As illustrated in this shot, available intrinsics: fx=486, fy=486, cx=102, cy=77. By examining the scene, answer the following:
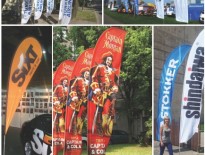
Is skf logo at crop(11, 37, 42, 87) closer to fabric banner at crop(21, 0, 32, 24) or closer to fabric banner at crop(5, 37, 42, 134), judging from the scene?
fabric banner at crop(5, 37, 42, 134)

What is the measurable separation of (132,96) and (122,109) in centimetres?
26

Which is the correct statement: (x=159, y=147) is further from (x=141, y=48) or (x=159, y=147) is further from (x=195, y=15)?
(x=195, y=15)

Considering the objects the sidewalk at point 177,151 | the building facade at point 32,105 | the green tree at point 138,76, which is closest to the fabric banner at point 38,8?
the building facade at point 32,105

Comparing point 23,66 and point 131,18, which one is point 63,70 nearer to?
point 23,66

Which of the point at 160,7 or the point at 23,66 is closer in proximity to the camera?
the point at 160,7

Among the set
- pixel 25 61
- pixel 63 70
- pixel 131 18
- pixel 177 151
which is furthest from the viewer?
pixel 25 61

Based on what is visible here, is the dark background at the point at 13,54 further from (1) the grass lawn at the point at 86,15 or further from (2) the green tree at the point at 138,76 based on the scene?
(2) the green tree at the point at 138,76

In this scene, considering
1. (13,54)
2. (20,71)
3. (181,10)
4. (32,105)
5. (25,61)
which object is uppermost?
(181,10)

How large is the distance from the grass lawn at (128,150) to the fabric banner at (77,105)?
0.51m

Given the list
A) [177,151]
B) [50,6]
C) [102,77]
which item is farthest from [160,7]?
[177,151]

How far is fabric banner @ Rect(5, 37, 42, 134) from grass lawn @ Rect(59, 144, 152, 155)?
1.71 metres

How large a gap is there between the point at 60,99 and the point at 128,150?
1.36 m

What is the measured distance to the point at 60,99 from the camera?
25.6ft

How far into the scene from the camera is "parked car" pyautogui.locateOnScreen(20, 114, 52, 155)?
782 cm
